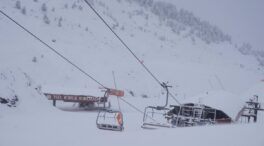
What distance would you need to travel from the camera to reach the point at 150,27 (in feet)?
198

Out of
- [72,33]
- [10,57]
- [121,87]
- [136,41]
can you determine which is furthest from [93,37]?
[10,57]

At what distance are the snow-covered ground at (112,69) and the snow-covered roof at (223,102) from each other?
12 cm

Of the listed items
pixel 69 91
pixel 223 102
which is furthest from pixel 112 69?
pixel 223 102

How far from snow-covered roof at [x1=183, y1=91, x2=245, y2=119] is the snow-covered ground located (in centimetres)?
12

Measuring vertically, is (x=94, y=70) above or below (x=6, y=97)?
above

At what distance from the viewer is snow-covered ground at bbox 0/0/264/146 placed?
10312 mm

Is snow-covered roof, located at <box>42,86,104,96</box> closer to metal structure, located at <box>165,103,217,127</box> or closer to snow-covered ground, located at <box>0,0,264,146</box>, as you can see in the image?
snow-covered ground, located at <box>0,0,264,146</box>

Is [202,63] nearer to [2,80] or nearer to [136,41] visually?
[136,41]

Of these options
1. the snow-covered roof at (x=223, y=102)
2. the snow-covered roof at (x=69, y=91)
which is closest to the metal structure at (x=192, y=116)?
the snow-covered roof at (x=223, y=102)

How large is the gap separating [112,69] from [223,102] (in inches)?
741

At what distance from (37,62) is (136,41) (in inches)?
886

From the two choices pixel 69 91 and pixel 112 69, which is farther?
pixel 112 69

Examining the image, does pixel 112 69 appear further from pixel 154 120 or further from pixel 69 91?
pixel 154 120

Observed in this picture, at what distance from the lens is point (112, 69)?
3691cm
